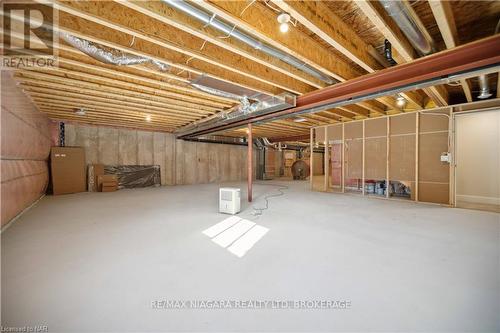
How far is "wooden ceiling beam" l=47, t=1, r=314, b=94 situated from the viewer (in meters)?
1.72

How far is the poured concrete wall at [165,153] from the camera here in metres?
6.61

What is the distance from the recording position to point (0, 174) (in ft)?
8.62

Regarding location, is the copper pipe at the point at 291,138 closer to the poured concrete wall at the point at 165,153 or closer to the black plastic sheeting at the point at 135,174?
the poured concrete wall at the point at 165,153

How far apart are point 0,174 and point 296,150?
39.4ft

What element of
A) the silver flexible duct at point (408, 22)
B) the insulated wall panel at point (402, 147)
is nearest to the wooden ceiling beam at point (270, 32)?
the silver flexible duct at point (408, 22)

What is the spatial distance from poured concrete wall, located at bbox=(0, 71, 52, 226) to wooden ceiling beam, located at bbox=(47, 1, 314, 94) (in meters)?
2.07

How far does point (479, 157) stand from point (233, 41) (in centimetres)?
654

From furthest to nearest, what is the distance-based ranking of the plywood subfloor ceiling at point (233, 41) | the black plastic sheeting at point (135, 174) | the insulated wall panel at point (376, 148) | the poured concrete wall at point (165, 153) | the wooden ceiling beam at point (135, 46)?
the black plastic sheeting at point (135, 174) → the poured concrete wall at point (165, 153) → the insulated wall panel at point (376, 148) → the wooden ceiling beam at point (135, 46) → the plywood subfloor ceiling at point (233, 41)

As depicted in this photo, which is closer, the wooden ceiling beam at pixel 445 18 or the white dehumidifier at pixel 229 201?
the wooden ceiling beam at pixel 445 18

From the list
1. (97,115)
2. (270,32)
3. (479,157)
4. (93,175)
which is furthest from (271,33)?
(93,175)

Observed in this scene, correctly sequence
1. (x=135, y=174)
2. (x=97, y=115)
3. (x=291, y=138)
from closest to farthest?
(x=97, y=115) < (x=135, y=174) < (x=291, y=138)

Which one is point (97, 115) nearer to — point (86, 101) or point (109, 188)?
point (86, 101)

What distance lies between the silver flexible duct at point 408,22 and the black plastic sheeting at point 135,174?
785 cm

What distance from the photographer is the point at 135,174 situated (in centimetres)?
734
